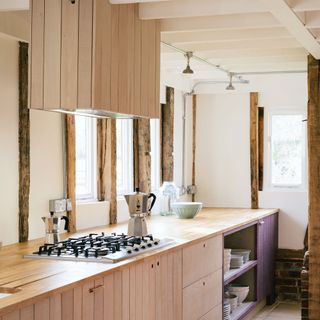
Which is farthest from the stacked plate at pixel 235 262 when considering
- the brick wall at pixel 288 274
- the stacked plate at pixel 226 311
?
the brick wall at pixel 288 274

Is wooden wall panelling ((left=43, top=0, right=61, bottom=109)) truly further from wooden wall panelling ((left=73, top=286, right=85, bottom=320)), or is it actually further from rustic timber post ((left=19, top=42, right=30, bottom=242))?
wooden wall panelling ((left=73, top=286, right=85, bottom=320))

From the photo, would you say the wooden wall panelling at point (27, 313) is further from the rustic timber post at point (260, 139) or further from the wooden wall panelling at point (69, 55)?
the rustic timber post at point (260, 139)

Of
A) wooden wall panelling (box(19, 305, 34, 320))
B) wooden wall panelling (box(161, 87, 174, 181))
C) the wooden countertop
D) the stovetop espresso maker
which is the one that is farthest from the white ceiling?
wooden wall panelling (box(19, 305, 34, 320))

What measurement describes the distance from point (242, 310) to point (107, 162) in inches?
80.5

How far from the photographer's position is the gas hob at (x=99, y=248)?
4.30m

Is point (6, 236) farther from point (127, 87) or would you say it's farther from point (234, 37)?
point (234, 37)

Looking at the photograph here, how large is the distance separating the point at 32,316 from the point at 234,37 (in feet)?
10.3

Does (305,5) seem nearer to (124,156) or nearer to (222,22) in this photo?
(222,22)

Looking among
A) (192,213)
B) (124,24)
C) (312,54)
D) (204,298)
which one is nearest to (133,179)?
(192,213)

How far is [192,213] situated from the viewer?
23.4 feet

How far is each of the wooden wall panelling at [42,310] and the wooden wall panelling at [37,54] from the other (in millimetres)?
1374

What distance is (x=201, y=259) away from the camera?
5629mm

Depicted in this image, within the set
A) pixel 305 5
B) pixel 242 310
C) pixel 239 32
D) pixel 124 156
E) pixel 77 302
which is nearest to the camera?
pixel 77 302

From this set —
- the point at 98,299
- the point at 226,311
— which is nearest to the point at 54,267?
the point at 98,299
